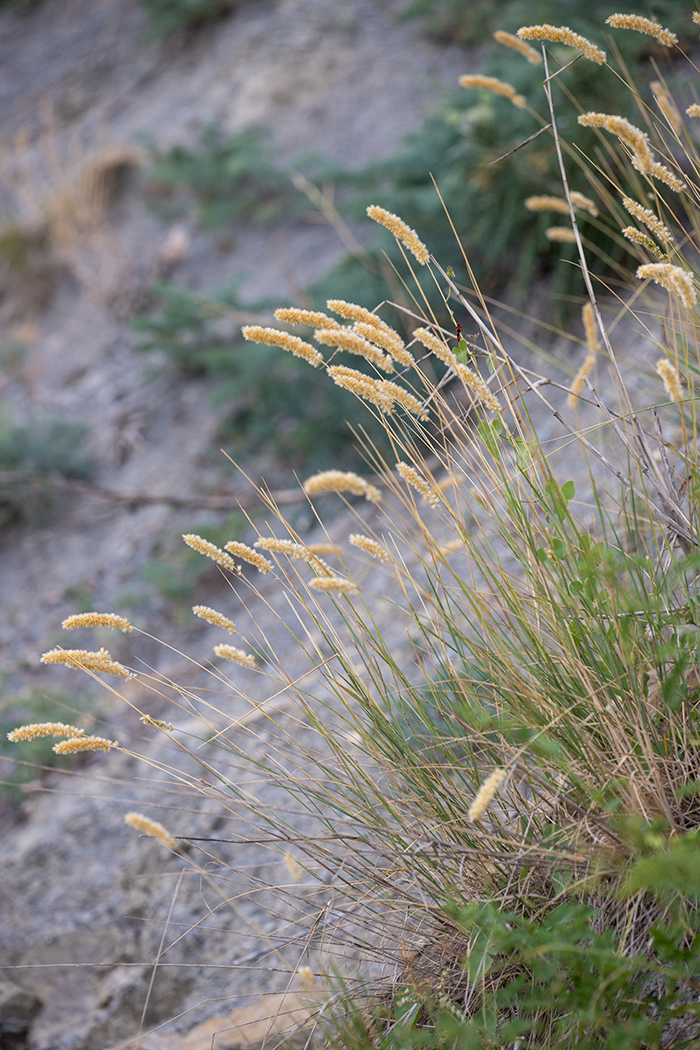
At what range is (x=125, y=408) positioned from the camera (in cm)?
504

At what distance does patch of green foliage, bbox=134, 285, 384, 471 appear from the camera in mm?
3688

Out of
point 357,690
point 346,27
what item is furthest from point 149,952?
point 346,27

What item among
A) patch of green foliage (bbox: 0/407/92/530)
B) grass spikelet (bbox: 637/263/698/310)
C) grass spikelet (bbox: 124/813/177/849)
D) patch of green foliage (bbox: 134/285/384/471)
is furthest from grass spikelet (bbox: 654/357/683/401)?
patch of green foliage (bbox: 0/407/92/530)

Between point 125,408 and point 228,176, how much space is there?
77.0 inches

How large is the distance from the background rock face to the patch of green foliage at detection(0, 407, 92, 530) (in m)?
0.07

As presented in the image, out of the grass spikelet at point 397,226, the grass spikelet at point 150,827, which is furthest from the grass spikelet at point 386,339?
the grass spikelet at point 150,827

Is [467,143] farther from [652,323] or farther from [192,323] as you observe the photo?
[192,323]

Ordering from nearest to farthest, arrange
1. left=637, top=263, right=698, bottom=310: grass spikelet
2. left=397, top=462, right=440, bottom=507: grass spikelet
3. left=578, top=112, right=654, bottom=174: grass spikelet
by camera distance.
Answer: left=637, top=263, right=698, bottom=310: grass spikelet
left=578, top=112, right=654, bottom=174: grass spikelet
left=397, top=462, right=440, bottom=507: grass spikelet

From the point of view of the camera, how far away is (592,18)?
11.0 feet

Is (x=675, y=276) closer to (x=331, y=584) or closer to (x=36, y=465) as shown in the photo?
(x=331, y=584)

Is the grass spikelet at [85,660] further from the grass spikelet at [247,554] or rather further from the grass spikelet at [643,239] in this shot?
the grass spikelet at [643,239]

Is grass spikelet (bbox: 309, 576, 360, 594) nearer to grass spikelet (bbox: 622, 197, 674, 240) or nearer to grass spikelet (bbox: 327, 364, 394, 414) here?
grass spikelet (bbox: 327, 364, 394, 414)

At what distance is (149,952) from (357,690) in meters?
1.19

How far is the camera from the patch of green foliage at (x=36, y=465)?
446 centimetres
